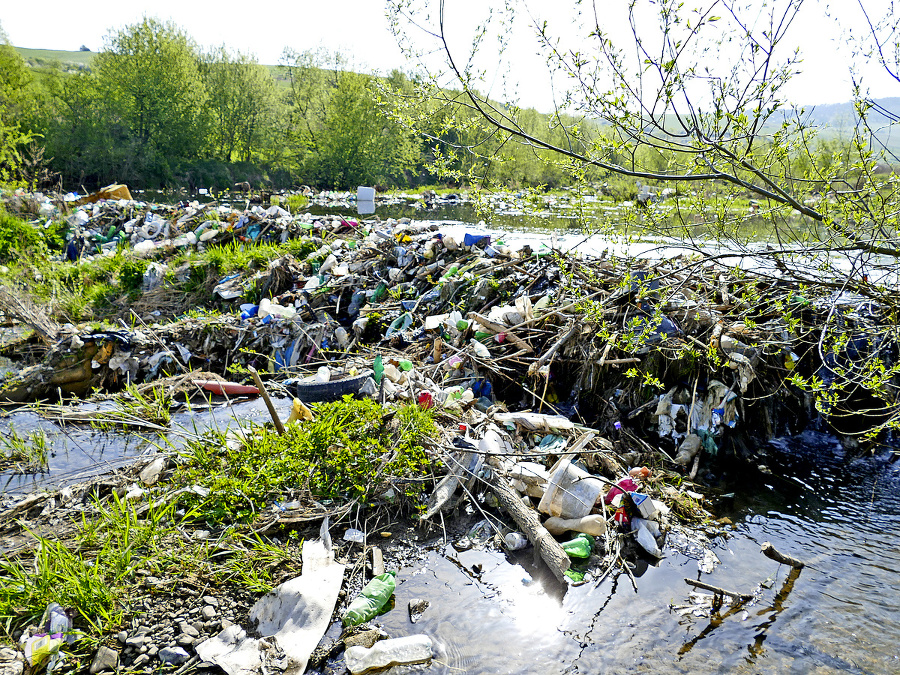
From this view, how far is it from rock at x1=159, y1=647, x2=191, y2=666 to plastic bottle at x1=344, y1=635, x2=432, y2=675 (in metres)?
0.70

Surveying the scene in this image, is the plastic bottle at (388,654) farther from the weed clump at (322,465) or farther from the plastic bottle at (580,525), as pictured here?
the plastic bottle at (580,525)

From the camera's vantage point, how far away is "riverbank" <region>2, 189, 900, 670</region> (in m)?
3.05

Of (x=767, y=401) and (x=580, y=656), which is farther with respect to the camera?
(x=767, y=401)

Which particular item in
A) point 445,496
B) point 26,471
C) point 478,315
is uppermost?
point 478,315

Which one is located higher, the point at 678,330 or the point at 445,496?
the point at 678,330

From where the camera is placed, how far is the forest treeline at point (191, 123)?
96.4ft

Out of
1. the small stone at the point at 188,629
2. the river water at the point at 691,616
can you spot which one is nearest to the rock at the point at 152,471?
the small stone at the point at 188,629

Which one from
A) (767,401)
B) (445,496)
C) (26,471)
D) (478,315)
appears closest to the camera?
(445,496)

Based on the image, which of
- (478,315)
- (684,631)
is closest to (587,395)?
(478,315)

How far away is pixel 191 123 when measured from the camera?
34656mm

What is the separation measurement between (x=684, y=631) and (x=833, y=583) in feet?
3.49

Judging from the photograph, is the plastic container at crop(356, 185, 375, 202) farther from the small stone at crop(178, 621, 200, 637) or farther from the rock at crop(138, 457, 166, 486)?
the small stone at crop(178, 621, 200, 637)

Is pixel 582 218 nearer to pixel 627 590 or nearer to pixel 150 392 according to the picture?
pixel 627 590

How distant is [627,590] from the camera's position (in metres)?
2.92
